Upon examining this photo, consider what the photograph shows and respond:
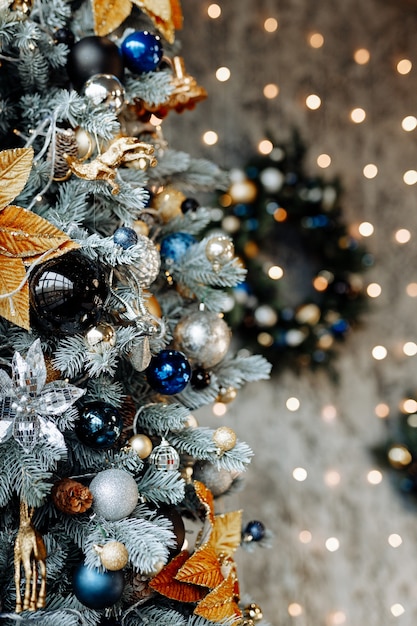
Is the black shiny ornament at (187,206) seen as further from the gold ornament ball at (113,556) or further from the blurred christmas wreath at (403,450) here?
the blurred christmas wreath at (403,450)

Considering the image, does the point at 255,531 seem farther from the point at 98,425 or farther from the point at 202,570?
the point at 98,425

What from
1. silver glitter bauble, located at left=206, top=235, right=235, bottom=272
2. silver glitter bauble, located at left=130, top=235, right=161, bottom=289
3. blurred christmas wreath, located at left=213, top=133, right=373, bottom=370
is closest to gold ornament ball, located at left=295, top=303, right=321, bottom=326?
blurred christmas wreath, located at left=213, top=133, right=373, bottom=370

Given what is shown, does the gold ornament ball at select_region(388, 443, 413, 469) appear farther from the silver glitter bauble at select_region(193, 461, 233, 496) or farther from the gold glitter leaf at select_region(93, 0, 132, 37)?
the gold glitter leaf at select_region(93, 0, 132, 37)

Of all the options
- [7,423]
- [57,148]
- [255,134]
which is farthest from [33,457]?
[255,134]

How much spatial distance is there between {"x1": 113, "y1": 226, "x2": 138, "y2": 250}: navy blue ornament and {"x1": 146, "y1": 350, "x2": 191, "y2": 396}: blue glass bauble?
0.19m

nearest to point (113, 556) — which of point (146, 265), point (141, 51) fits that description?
point (146, 265)

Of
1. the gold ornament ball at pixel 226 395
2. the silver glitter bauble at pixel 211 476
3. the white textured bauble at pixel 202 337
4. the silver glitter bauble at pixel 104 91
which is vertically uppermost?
the silver glitter bauble at pixel 104 91

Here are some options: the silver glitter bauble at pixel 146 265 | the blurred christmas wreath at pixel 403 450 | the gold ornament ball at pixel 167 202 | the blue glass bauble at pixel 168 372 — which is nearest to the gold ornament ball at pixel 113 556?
the blue glass bauble at pixel 168 372

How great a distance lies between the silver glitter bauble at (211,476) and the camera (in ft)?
3.00

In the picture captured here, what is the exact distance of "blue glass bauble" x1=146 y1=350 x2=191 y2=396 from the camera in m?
0.83

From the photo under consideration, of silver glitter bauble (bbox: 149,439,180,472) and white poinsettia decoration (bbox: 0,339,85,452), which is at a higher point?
white poinsettia decoration (bbox: 0,339,85,452)

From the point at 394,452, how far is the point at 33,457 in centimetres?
135

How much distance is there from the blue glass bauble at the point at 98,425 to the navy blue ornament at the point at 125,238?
209 millimetres

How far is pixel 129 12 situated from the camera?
37.7 inches
